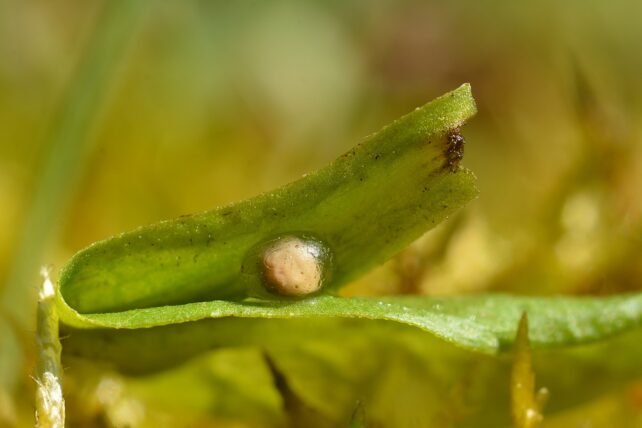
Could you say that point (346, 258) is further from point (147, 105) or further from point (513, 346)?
point (147, 105)

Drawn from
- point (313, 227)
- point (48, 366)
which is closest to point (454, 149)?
point (313, 227)

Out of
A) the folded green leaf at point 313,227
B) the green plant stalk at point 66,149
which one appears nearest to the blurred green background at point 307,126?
the green plant stalk at point 66,149

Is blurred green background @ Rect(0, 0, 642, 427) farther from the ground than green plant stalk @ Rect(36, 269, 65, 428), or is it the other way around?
blurred green background @ Rect(0, 0, 642, 427)

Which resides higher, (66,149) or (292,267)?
(66,149)

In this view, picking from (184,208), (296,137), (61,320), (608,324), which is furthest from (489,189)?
(61,320)

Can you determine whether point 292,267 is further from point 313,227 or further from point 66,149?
point 66,149

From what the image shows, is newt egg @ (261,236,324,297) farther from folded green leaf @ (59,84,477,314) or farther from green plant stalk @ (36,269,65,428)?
green plant stalk @ (36,269,65,428)

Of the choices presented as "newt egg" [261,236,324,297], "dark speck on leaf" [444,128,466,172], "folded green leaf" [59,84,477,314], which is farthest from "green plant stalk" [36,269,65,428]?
"dark speck on leaf" [444,128,466,172]
